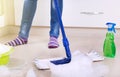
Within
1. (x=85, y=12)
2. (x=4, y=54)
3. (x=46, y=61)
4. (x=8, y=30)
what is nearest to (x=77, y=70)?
(x=46, y=61)

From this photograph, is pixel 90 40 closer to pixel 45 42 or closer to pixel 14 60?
pixel 45 42

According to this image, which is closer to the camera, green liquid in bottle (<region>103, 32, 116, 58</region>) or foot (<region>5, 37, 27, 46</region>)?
green liquid in bottle (<region>103, 32, 116, 58</region>)

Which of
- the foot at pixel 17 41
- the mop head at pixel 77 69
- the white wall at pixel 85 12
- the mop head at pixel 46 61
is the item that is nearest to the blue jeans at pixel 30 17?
the foot at pixel 17 41

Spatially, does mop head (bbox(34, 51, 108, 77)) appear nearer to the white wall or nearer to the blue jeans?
the blue jeans

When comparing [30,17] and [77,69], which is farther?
[30,17]

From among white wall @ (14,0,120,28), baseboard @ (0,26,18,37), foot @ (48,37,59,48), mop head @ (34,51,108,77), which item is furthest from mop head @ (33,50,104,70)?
baseboard @ (0,26,18,37)

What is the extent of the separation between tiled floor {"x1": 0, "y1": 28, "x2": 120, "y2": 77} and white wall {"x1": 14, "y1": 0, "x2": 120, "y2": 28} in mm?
83

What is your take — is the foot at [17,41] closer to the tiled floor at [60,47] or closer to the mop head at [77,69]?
the tiled floor at [60,47]

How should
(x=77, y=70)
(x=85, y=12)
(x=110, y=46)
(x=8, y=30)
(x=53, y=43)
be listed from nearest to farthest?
(x=77, y=70) < (x=110, y=46) < (x=53, y=43) < (x=85, y=12) < (x=8, y=30)

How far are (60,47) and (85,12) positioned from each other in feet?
1.36

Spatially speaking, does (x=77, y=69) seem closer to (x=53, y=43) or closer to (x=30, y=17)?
(x=53, y=43)

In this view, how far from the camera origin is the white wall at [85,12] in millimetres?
1871

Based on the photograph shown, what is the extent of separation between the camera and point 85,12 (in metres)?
1.90

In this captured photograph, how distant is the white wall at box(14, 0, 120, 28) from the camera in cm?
187
